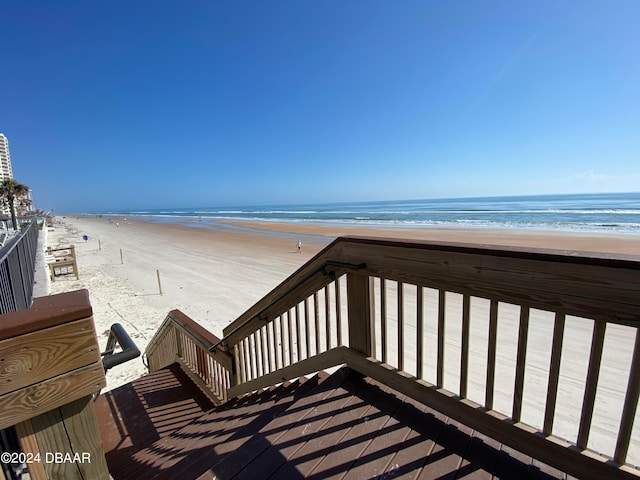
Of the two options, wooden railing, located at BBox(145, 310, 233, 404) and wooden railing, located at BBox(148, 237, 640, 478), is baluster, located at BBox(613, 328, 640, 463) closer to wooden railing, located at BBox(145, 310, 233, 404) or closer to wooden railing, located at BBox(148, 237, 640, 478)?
wooden railing, located at BBox(148, 237, 640, 478)

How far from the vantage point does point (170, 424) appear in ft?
12.2

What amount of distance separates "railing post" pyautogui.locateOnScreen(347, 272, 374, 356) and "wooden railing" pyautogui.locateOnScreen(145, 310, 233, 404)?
6.27ft

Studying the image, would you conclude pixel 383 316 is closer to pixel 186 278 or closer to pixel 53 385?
pixel 53 385

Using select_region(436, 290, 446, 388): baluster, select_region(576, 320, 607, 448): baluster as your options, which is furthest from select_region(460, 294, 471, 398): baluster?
select_region(576, 320, 607, 448): baluster

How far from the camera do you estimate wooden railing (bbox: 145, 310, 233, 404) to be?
3809mm

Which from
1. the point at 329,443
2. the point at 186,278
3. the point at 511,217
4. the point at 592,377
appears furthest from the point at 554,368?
the point at 511,217

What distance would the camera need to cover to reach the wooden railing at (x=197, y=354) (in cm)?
381

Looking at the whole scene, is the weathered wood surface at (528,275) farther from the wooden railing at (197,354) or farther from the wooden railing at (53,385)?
the wooden railing at (197,354)

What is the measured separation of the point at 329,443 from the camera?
1.89 metres

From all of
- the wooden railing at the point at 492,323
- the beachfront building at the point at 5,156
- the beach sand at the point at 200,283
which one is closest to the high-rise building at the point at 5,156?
the beachfront building at the point at 5,156

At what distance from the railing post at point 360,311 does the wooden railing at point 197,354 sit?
191cm

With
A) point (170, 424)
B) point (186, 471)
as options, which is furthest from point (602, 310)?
point (170, 424)

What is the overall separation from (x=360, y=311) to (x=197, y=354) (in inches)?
123

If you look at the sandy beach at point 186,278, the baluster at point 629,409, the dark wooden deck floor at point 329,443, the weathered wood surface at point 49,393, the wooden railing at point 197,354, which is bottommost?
the sandy beach at point 186,278
